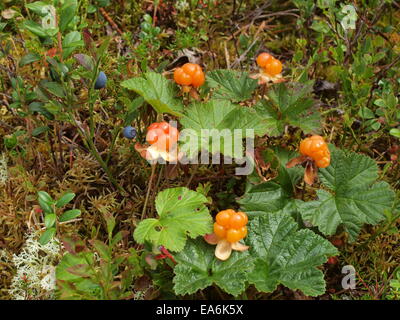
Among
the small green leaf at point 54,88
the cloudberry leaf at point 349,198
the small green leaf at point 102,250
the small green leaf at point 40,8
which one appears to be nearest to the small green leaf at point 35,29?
the small green leaf at point 40,8

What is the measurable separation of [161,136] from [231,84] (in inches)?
19.2

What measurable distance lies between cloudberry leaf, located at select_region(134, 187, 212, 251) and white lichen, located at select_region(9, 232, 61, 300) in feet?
1.20

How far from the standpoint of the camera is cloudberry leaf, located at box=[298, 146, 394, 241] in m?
1.86

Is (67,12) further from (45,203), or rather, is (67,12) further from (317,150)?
(317,150)

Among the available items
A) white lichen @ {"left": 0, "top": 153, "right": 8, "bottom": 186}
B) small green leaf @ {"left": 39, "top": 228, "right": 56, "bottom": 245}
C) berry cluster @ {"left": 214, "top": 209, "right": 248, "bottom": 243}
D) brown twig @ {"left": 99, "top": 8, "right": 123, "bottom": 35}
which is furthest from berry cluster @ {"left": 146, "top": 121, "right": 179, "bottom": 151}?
brown twig @ {"left": 99, "top": 8, "right": 123, "bottom": 35}

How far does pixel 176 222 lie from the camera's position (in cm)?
173

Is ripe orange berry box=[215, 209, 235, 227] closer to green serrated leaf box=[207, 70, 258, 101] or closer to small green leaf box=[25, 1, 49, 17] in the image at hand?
green serrated leaf box=[207, 70, 258, 101]

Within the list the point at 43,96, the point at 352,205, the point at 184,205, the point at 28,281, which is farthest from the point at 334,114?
the point at 28,281

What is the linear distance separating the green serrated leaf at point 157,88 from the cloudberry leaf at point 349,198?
0.61 meters

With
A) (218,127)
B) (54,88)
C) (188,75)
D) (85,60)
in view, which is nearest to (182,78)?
(188,75)

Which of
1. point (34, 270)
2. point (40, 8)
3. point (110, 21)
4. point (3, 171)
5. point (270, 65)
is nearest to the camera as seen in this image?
point (40, 8)

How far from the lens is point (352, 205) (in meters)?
1.91

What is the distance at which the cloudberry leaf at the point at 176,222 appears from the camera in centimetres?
167
